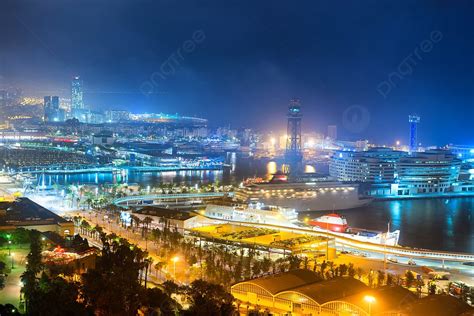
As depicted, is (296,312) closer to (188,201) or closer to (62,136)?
(188,201)

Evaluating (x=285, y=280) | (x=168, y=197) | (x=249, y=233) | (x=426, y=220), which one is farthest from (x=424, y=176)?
(x=285, y=280)

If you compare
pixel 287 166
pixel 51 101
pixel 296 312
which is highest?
pixel 51 101

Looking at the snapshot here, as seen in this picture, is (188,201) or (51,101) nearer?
(188,201)

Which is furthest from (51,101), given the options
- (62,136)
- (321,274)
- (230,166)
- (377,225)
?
(321,274)

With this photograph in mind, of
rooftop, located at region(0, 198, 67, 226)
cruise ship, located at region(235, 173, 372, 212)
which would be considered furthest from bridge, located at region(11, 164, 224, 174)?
rooftop, located at region(0, 198, 67, 226)

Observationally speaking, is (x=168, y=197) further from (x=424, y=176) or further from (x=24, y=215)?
(x=424, y=176)

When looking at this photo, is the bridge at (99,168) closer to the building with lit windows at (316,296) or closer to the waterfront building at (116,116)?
the building with lit windows at (316,296)

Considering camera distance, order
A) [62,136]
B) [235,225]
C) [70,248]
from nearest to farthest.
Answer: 1. [70,248]
2. [235,225]
3. [62,136]

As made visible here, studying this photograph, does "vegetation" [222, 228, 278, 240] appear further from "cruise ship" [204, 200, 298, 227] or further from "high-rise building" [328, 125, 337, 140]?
"high-rise building" [328, 125, 337, 140]
